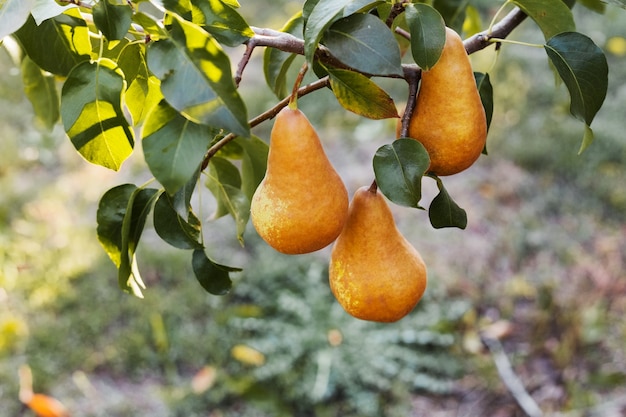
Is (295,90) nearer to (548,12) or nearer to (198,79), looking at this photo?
(198,79)

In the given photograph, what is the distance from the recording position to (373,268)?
0.53 m

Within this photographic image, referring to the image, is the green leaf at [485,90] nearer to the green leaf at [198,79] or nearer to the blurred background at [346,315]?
the green leaf at [198,79]

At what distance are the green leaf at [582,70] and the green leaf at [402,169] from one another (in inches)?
5.7

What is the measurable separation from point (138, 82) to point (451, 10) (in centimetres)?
40

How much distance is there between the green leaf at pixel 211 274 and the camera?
55cm

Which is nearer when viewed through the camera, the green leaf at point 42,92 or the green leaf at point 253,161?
the green leaf at point 253,161

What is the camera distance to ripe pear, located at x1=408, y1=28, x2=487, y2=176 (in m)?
0.48

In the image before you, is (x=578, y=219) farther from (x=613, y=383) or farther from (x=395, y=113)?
(x=395, y=113)

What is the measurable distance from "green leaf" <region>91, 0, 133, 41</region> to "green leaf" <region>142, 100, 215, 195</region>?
8 cm

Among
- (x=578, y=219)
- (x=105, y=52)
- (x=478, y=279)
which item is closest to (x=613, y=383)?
(x=478, y=279)

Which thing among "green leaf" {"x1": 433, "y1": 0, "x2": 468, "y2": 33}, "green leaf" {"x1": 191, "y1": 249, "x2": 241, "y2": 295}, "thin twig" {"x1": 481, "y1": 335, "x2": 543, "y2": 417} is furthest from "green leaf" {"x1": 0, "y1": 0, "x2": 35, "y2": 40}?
"thin twig" {"x1": 481, "y1": 335, "x2": 543, "y2": 417}

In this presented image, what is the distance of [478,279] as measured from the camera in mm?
2086

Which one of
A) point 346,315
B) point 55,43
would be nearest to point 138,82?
point 55,43

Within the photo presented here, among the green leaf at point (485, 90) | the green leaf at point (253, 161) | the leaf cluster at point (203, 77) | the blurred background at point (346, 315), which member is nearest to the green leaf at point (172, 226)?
the leaf cluster at point (203, 77)
